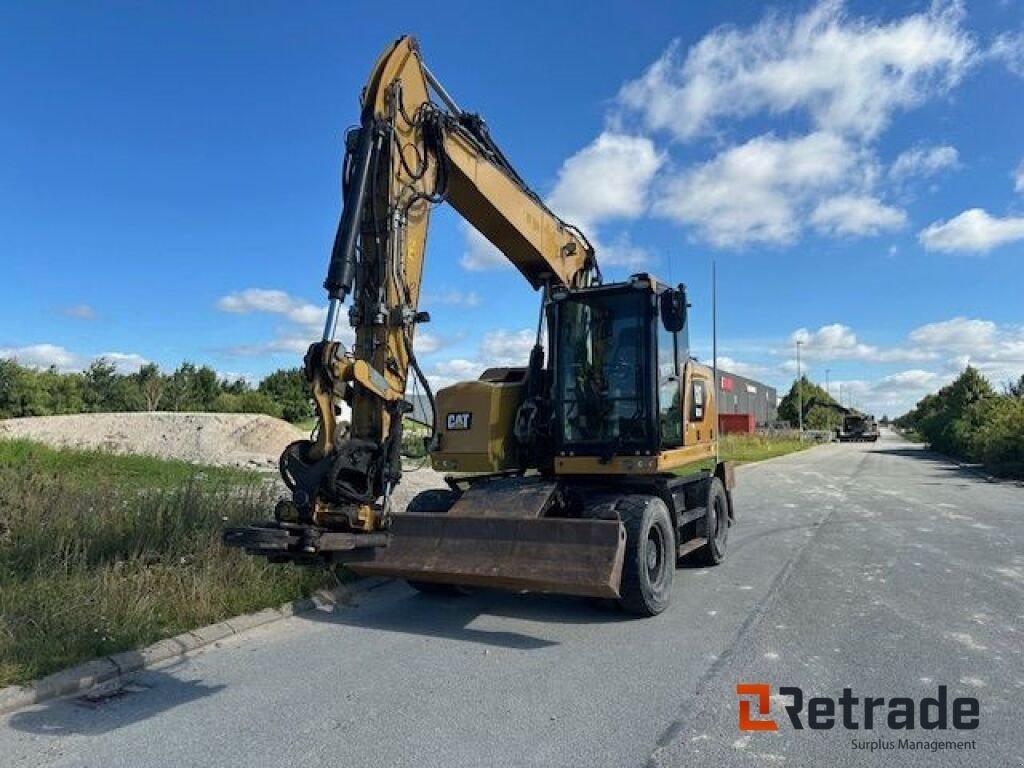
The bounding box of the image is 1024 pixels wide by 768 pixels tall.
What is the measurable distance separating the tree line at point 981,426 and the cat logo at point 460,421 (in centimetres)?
2345

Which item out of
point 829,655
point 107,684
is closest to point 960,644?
point 829,655

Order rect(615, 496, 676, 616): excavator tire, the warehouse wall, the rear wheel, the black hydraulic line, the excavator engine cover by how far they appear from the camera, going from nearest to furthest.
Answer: the black hydraulic line
rect(615, 496, 676, 616): excavator tire
the excavator engine cover
the rear wheel
the warehouse wall

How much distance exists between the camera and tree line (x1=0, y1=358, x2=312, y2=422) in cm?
4912

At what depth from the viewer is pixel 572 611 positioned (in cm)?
734

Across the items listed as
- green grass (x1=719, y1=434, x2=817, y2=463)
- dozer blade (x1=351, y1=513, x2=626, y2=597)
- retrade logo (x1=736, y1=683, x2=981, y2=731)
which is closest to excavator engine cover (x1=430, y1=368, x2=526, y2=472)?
dozer blade (x1=351, y1=513, x2=626, y2=597)

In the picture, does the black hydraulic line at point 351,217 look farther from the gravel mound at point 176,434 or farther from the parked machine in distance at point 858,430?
the parked machine in distance at point 858,430

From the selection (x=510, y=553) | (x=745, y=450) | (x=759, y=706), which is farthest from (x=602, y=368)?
(x=745, y=450)

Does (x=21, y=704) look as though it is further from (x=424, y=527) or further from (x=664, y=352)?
(x=664, y=352)

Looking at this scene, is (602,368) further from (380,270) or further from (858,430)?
(858,430)

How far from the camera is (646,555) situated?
7.18m

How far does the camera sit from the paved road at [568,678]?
4.25 meters

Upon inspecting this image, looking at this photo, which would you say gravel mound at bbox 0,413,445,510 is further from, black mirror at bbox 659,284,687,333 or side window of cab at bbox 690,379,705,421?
black mirror at bbox 659,284,687,333

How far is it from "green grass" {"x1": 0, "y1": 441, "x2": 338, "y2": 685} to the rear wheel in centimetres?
455

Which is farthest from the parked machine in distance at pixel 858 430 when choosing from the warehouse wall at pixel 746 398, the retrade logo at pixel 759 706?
the retrade logo at pixel 759 706
